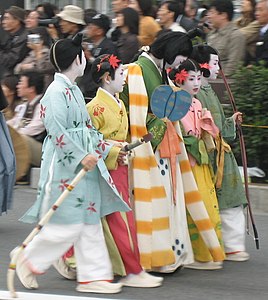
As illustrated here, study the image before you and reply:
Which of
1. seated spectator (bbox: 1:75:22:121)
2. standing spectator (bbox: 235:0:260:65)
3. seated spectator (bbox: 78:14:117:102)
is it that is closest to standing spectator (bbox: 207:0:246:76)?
standing spectator (bbox: 235:0:260:65)

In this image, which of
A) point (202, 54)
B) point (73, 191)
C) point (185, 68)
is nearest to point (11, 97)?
point (202, 54)

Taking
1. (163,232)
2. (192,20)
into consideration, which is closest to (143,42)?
(192,20)

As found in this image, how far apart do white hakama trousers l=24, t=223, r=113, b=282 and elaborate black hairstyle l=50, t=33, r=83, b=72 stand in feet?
3.40

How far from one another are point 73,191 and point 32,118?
460cm

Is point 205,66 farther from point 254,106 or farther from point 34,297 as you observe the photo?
point 254,106

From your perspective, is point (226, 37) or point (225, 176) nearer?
point (225, 176)

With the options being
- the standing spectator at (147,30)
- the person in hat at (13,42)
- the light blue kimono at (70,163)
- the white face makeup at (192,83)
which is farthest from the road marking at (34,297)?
the person in hat at (13,42)

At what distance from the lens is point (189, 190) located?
7.14 metres

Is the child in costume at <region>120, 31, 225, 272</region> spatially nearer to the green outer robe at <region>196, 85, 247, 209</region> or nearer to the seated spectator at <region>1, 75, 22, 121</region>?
the green outer robe at <region>196, 85, 247, 209</region>

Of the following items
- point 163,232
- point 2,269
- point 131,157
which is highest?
point 131,157

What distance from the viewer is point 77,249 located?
6504 mm

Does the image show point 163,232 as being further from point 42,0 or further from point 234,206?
point 42,0

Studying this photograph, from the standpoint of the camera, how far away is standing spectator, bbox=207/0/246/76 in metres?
10.6

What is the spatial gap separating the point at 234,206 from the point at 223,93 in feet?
10.5
